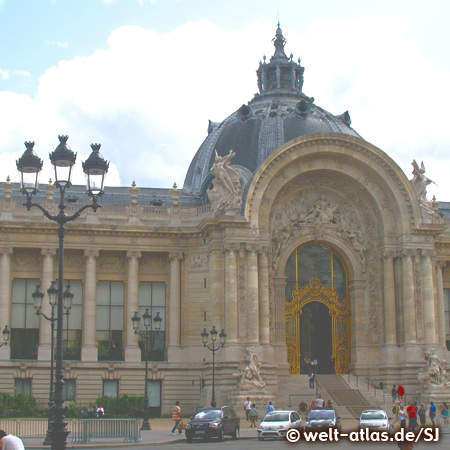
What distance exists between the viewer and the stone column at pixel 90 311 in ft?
158

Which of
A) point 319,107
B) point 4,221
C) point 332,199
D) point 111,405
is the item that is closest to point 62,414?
point 111,405

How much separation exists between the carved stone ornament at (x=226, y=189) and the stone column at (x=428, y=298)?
11330 millimetres

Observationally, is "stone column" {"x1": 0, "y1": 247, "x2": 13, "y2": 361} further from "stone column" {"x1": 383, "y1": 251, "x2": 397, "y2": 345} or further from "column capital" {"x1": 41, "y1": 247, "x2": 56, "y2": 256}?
"stone column" {"x1": 383, "y1": 251, "x2": 397, "y2": 345}

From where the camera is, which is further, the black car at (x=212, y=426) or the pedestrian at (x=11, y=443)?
the black car at (x=212, y=426)

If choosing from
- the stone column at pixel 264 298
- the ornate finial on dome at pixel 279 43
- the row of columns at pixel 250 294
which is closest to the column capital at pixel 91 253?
the row of columns at pixel 250 294

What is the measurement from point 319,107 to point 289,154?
996 centimetres

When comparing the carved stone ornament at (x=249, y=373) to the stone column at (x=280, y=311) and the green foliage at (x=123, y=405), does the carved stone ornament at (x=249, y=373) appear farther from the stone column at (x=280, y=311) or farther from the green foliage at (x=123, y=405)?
the green foliage at (x=123, y=405)

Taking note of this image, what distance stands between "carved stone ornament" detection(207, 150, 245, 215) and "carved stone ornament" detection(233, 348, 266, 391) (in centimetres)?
814

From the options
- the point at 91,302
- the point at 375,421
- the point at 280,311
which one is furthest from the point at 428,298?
the point at 91,302

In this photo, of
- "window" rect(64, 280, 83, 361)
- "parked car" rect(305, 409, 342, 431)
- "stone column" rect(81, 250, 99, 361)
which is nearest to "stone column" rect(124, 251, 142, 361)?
"stone column" rect(81, 250, 99, 361)

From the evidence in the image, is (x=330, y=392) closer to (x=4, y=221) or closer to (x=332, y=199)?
(x=332, y=199)

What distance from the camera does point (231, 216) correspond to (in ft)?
153

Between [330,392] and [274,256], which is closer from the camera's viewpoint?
[330,392]

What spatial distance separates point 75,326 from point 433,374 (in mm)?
20625
